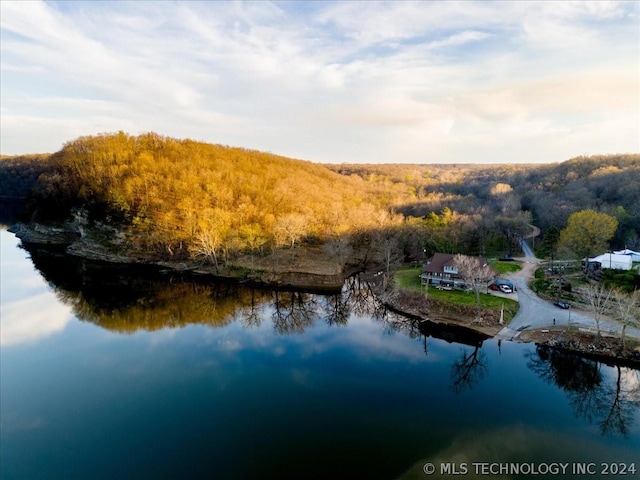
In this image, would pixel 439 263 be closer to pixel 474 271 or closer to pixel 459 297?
pixel 474 271

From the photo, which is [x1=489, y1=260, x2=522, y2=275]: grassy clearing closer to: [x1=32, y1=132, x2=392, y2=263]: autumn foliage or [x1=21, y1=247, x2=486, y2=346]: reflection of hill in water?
[x1=21, y1=247, x2=486, y2=346]: reflection of hill in water

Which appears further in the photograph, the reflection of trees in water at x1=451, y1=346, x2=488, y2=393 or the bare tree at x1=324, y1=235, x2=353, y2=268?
the bare tree at x1=324, y1=235, x2=353, y2=268

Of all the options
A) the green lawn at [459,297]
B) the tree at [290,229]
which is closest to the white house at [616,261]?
the green lawn at [459,297]

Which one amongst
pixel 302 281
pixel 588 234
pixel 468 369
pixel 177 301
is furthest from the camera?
pixel 302 281

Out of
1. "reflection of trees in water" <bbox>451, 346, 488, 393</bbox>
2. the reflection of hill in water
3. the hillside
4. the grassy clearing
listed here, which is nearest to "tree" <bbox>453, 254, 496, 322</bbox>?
the reflection of hill in water

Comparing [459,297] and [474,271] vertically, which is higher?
[474,271]

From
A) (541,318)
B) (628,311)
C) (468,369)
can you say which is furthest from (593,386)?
(541,318)
